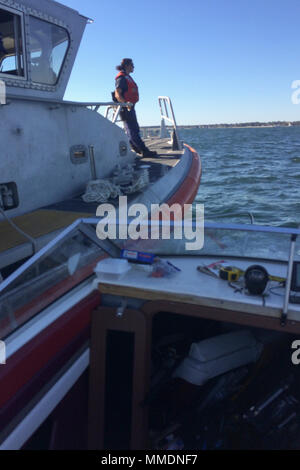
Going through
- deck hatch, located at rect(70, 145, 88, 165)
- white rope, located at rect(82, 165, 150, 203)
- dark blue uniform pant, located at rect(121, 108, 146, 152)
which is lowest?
white rope, located at rect(82, 165, 150, 203)

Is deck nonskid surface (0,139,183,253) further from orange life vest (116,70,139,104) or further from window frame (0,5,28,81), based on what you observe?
orange life vest (116,70,139,104)

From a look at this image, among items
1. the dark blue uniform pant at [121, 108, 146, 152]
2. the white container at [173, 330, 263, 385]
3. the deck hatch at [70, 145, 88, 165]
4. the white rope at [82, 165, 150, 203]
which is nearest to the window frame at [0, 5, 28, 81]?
the deck hatch at [70, 145, 88, 165]

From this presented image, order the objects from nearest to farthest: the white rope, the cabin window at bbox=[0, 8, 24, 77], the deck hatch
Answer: the cabin window at bbox=[0, 8, 24, 77] < the white rope < the deck hatch

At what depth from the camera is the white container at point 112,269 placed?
2209 mm

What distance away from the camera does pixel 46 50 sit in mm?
4277

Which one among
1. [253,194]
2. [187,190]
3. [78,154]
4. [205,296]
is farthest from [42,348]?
[253,194]

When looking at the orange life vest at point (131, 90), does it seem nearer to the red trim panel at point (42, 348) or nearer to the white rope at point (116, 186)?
the white rope at point (116, 186)

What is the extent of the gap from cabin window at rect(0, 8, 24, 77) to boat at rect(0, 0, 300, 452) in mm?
2009

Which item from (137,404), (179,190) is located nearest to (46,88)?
(179,190)

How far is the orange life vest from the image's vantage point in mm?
6179

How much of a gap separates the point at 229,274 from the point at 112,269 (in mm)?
715

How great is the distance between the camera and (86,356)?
2.15 metres

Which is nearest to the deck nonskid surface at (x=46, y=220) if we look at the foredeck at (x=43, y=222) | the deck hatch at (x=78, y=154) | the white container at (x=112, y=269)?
the foredeck at (x=43, y=222)

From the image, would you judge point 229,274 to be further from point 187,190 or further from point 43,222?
point 187,190
